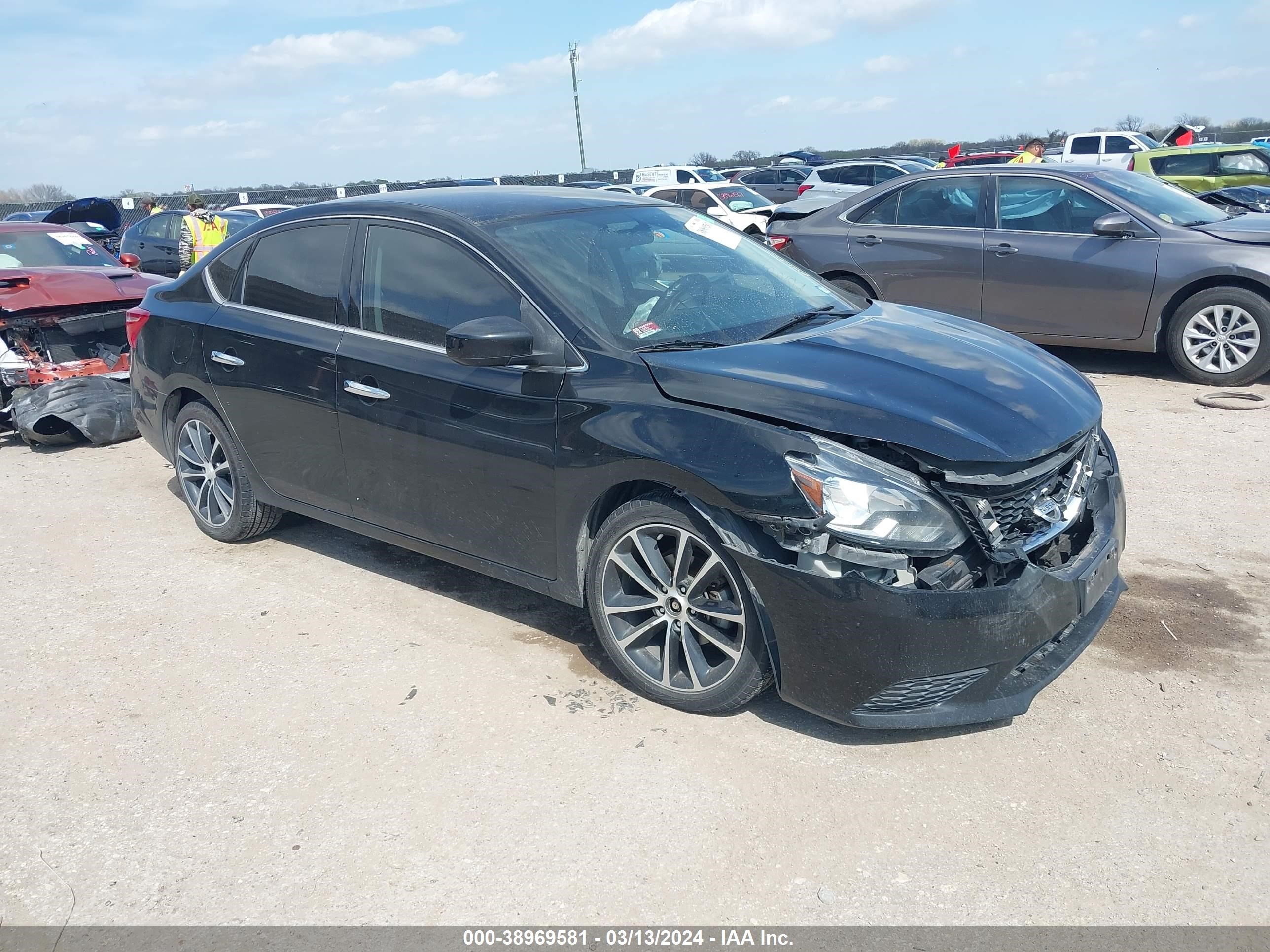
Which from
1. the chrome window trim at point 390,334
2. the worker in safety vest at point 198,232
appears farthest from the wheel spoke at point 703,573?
the worker in safety vest at point 198,232

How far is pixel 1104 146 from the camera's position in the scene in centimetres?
2488

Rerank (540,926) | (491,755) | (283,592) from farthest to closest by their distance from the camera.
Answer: (283,592) < (491,755) < (540,926)

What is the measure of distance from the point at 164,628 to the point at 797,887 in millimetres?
3057

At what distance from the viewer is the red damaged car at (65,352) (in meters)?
7.52

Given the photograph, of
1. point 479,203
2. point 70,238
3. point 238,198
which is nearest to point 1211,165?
point 479,203

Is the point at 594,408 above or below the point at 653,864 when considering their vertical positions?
above

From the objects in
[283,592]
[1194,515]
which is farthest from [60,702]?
[1194,515]

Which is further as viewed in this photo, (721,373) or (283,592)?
(283,592)

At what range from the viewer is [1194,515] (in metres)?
5.18

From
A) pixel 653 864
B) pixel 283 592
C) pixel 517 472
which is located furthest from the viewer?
pixel 283 592

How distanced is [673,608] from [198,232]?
10.7m

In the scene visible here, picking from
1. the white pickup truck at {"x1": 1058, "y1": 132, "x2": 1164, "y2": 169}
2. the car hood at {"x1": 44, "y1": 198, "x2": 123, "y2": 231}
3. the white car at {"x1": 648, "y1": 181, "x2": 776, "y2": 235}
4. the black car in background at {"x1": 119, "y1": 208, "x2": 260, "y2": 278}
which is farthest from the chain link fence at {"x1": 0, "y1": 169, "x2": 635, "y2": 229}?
the white pickup truck at {"x1": 1058, "y1": 132, "x2": 1164, "y2": 169}

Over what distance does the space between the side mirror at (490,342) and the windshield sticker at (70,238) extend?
701cm

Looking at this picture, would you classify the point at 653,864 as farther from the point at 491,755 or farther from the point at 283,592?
the point at 283,592
